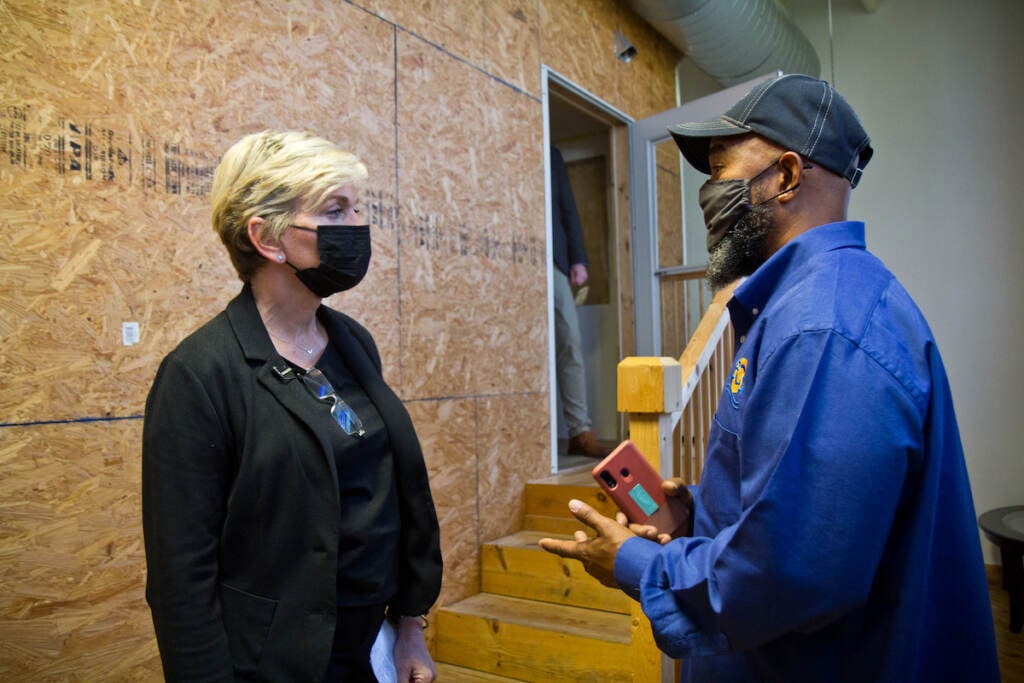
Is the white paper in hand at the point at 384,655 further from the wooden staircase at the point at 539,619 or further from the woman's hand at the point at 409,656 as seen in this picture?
the wooden staircase at the point at 539,619

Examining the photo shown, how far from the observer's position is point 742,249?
1.19 m

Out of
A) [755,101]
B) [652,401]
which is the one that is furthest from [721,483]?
[652,401]

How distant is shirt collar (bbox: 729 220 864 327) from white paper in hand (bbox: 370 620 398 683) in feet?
2.93

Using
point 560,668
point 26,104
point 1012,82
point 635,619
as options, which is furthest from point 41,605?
point 1012,82

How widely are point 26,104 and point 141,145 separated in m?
0.32

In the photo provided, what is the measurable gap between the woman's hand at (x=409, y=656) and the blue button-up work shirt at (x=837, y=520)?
636 millimetres

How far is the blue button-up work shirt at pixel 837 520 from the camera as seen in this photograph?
0.81 meters

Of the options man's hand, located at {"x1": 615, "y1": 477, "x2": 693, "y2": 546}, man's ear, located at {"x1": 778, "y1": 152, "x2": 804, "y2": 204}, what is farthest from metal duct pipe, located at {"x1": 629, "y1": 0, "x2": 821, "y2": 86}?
man's hand, located at {"x1": 615, "y1": 477, "x2": 693, "y2": 546}

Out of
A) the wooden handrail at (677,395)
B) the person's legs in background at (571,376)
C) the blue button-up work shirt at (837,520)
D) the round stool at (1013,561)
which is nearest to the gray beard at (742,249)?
the blue button-up work shirt at (837,520)

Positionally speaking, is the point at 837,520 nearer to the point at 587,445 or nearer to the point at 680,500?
the point at 680,500

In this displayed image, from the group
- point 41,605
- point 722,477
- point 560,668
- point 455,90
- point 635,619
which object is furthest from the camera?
point 455,90

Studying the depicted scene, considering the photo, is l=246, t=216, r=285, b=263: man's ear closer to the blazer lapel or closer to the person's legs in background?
the blazer lapel

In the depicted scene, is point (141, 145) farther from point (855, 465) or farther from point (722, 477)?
point (855, 465)

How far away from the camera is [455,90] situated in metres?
3.49
